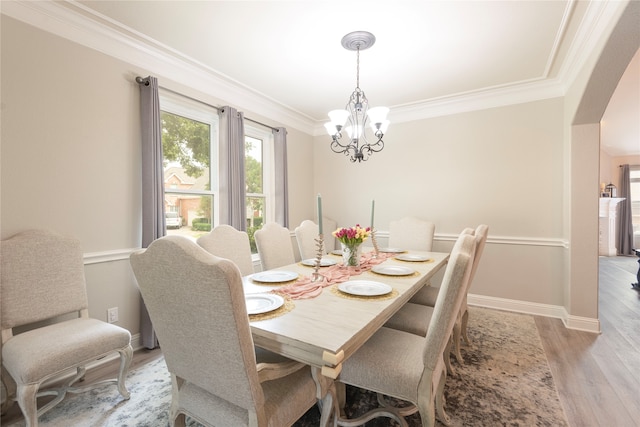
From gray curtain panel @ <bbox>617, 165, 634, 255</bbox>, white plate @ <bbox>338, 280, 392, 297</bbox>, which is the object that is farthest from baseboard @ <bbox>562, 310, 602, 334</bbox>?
gray curtain panel @ <bbox>617, 165, 634, 255</bbox>

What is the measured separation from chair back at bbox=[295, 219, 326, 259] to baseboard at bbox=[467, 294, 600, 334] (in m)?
2.15

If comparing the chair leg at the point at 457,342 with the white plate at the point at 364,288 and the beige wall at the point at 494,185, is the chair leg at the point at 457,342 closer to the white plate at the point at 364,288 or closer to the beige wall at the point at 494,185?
the white plate at the point at 364,288

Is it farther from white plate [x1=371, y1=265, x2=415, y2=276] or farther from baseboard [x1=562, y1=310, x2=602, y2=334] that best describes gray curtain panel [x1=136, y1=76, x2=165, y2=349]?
baseboard [x1=562, y1=310, x2=602, y2=334]

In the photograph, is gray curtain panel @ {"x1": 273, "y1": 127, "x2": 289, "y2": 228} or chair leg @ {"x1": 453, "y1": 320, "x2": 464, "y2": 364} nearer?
chair leg @ {"x1": 453, "y1": 320, "x2": 464, "y2": 364}

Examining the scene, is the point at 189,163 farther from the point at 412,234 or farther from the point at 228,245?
the point at 412,234

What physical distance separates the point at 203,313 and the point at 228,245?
128 centimetres

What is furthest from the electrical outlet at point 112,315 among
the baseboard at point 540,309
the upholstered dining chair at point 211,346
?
the baseboard at point 540,309

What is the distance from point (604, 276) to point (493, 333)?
12.8 ft

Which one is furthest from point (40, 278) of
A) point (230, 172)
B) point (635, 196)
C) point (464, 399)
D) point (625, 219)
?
point (635, 196)

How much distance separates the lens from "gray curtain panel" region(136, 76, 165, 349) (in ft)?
7.83

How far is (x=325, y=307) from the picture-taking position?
4.54 feet

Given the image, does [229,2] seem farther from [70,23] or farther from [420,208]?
[420,208]

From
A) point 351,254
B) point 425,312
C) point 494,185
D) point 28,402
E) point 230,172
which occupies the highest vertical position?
point 230,172

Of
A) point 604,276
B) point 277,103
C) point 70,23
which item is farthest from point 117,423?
point 604,276
